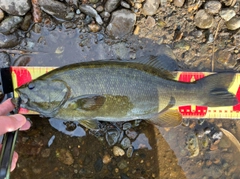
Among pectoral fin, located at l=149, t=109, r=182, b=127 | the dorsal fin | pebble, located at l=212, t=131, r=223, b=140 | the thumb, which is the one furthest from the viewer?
pebble, located at l=212, t=131, r=223, b=140

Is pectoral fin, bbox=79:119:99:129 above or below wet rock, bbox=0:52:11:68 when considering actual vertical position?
below

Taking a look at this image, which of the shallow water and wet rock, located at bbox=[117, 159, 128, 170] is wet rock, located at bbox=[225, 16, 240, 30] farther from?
wet rock, located at bbox=[117, 159, 128, 170]

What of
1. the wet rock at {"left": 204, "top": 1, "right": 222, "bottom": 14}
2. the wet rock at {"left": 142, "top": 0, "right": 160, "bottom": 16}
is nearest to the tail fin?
the wet rock at {"left": 204, "top": 1, "right": 222, "bottom": 14}

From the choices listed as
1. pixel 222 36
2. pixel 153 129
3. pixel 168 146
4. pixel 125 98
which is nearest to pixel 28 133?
pixel 125 98

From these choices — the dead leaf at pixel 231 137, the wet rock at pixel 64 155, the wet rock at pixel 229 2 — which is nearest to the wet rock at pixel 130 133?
the wet rock at pixel 64 155

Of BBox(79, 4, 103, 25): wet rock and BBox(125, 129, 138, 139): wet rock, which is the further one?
BBox(125, 129, 138, 139): wet rock

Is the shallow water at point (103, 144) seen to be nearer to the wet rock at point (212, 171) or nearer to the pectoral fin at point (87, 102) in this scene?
the wet rock at point (212, 171)

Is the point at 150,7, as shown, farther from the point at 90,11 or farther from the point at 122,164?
the point at 122,164
